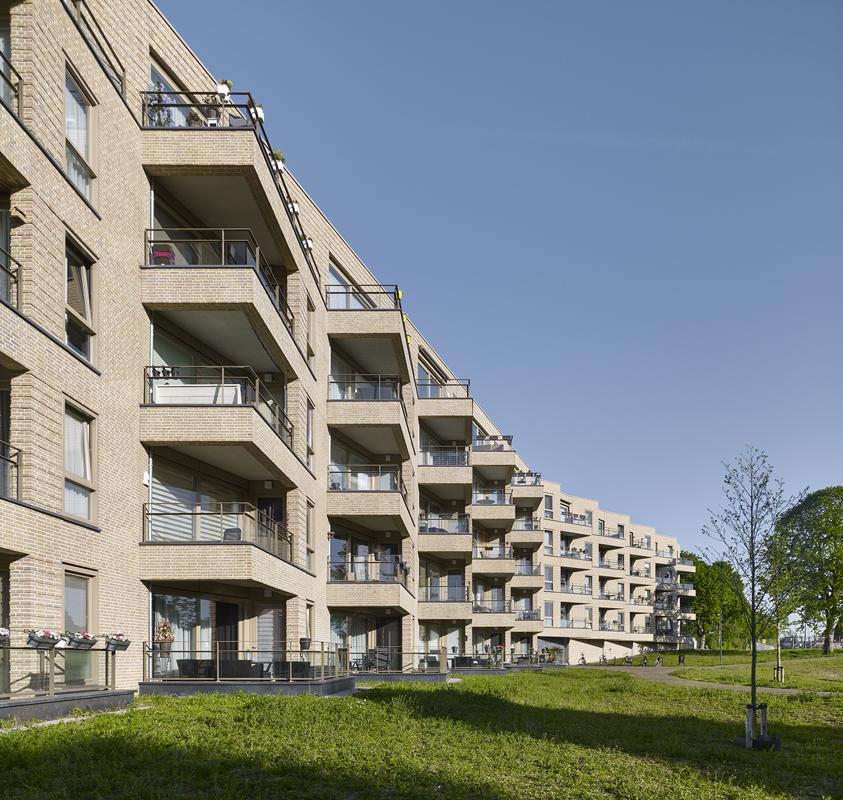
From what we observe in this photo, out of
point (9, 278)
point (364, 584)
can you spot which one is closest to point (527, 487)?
point (364, 584)

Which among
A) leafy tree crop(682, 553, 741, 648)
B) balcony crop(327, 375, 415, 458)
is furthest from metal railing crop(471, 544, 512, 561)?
leafy tree crop(682, 553, 741, 648)

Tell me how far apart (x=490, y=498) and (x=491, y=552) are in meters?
4.38

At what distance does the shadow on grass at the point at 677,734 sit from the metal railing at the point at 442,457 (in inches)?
953

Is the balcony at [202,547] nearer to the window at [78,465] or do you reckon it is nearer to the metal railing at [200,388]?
the metal railing at [200,388]

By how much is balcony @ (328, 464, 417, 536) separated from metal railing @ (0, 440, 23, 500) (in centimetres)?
2052

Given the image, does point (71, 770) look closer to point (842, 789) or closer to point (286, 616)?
point (842, 789)

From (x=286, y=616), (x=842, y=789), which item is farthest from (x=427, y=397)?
(x=842, y=789)

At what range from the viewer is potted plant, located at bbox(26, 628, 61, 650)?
52.0 feet

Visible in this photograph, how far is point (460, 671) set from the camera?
49656mm

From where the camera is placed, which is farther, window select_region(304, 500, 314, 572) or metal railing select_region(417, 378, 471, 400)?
metal railing select_region(417, 378, 471, 400)

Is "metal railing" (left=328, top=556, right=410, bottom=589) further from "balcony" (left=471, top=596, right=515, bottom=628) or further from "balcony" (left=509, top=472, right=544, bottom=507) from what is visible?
"balcony" (left=509, top=472, right=544, bottom=507)

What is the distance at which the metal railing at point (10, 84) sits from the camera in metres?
17.2

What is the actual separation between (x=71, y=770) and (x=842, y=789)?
10400mm

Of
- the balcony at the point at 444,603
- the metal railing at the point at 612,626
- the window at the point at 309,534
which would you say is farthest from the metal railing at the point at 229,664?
the metal railing at the point at 612,626
